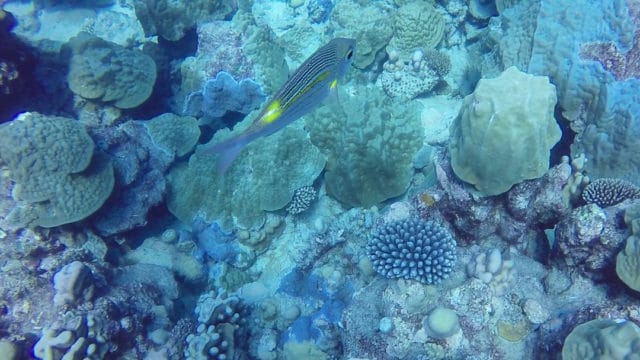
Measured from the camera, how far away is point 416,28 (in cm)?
772

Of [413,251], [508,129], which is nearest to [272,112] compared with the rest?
[413,251]

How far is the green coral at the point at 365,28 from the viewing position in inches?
302

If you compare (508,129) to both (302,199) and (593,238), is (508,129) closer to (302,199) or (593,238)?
(593,238)

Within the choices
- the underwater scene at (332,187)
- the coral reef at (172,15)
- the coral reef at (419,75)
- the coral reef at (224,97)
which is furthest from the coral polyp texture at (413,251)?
the coral reef at (172,15)

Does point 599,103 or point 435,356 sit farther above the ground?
point 599,103

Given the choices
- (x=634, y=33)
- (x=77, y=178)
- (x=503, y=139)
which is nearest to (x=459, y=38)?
(x=634, y=33)

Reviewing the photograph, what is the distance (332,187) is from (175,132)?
3.10m

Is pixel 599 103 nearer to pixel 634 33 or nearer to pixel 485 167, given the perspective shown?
pixel 634 33

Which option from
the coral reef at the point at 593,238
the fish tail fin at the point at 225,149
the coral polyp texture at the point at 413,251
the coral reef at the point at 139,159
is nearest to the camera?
the fish tail fin at the point at 225,149

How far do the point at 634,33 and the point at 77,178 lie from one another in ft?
26.1

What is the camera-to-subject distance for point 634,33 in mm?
5227

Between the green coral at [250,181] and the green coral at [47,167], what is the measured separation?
167cm

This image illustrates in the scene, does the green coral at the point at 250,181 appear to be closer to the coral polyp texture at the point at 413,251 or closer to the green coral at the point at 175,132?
the green coral at the point at 175,132

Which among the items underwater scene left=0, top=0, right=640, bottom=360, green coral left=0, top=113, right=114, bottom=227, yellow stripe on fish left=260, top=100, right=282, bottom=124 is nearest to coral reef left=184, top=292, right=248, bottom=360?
underwater scene left=0, top=0, right=640, bottom=360
